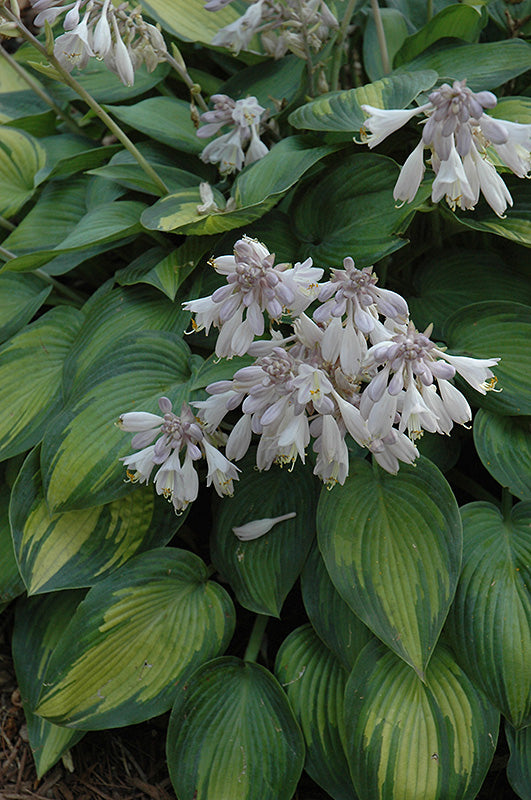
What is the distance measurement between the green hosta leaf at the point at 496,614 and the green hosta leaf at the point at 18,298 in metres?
1.43

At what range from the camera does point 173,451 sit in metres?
1.47

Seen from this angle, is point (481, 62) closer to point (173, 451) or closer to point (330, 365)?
point (330, 365)

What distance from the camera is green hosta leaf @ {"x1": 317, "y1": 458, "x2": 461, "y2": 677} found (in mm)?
1452

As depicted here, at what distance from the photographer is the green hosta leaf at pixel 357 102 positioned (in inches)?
70.5

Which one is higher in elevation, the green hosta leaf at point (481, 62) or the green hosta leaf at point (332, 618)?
the green hosta leaf at point (481, 62)

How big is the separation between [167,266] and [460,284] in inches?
33.0

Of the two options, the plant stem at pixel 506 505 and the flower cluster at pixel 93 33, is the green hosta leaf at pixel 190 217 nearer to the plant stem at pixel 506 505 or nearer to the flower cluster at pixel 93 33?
the flower cluster at pixel 93 33

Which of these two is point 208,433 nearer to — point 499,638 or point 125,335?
point 125,335

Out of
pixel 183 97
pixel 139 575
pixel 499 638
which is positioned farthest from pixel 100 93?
pixel 499 638

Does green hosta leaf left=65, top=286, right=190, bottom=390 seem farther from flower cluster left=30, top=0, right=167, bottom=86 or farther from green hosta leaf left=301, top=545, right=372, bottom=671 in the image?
green hosta leaf left=301, top=545, right=372, bottom=671

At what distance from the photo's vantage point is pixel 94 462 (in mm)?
1631

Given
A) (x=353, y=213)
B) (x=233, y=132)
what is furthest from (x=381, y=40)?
(x=353, y=213)

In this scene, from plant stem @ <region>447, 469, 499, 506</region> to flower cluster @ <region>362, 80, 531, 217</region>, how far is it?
2.92 ft

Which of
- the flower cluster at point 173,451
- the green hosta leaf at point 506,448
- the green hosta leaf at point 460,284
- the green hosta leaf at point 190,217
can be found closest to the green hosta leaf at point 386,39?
the green hosta leaf at point 460,284
